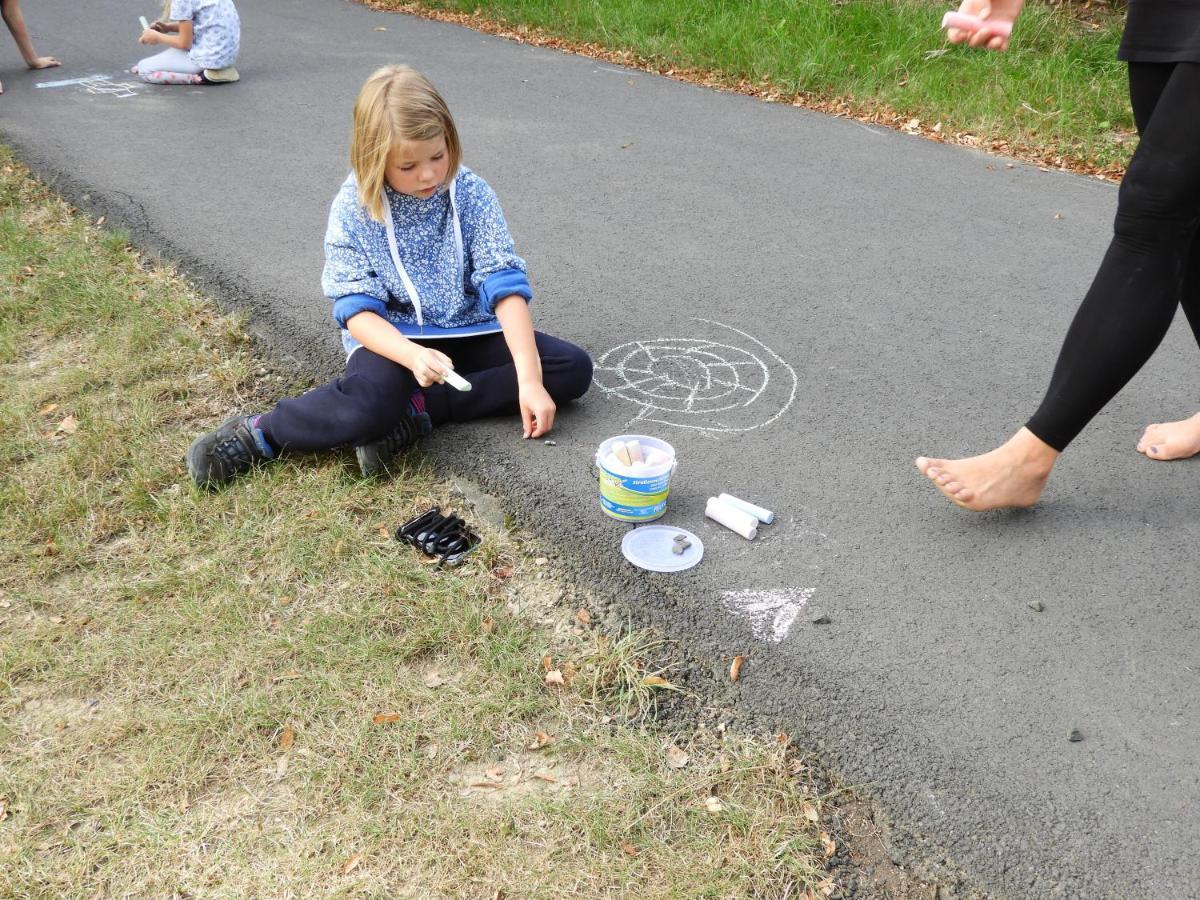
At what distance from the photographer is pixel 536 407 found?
2912 millimetres

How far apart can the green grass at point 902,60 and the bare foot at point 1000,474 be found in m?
3.72

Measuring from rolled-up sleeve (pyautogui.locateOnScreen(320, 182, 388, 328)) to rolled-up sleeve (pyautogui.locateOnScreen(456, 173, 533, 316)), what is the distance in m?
0.30

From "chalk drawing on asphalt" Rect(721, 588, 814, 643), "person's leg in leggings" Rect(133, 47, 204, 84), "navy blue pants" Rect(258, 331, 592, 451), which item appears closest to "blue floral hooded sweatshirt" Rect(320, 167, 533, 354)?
"navy blue pants" Rect(258, 331, 592, 451)

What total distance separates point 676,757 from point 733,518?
0.79 metres

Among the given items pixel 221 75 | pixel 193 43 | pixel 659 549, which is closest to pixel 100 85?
pixel 193 43

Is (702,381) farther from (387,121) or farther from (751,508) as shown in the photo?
(387,121)

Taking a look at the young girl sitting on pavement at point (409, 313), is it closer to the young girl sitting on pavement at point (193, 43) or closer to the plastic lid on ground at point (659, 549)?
the plastic lid on ground at point (659, 549)

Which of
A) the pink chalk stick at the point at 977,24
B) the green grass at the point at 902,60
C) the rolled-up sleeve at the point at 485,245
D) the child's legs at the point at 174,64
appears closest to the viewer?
the pink chalk stick at the point at 977,24

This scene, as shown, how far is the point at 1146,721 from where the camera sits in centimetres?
212

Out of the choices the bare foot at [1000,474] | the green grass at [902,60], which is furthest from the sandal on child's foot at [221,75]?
the bare foot at [1000,474]

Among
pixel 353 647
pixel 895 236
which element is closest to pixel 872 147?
pixel 895 236

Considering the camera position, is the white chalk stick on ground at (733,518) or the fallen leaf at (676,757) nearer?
the fallen leaf at (676,757)

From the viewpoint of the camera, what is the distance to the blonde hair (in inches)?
106

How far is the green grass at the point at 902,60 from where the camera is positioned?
5.88m
